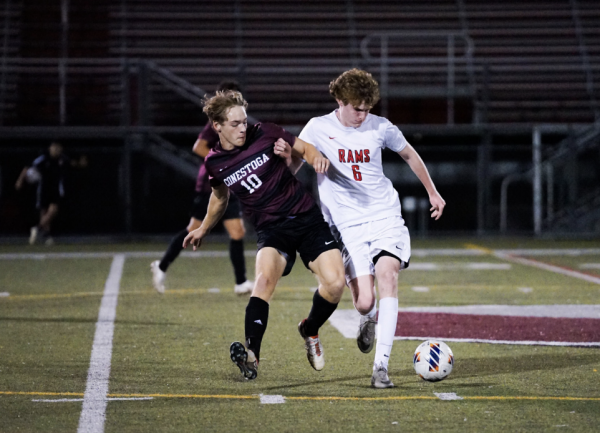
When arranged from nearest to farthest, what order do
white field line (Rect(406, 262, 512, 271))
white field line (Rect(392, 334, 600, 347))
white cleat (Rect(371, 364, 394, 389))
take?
1. white cleat (Rect(371, 364, 394, 389))
2. white field line (Rect(392, 334, 600, 347))
3. white field line (Rect(406, 262, 512, 271))

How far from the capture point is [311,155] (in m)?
6.18

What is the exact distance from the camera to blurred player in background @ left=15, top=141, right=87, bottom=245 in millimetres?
19391

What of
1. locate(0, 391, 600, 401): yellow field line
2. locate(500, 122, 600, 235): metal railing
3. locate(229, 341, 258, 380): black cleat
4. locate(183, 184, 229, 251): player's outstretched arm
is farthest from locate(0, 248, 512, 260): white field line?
locate(0, 391, 600, 401): yellow field line

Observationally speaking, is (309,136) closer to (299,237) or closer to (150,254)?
(299,237)

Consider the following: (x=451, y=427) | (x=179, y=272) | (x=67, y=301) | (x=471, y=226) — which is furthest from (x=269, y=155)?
(x=471, y=226)

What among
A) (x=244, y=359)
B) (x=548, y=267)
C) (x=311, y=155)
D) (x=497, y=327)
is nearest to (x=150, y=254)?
(x=548, y=267)

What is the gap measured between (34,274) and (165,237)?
706 cm

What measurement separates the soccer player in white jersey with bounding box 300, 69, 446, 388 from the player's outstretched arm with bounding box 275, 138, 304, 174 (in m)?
0.19

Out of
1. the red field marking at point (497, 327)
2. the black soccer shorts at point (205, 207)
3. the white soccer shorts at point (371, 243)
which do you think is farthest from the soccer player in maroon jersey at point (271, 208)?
the black soccer shorts at point (205, 207)

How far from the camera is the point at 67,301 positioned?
10594mm

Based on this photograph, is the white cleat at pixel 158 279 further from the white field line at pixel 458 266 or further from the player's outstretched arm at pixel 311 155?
the player's outstretched arm at pixel 311 155

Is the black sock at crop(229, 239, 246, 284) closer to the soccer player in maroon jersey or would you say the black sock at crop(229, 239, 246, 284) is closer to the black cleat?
the soccer player in maroon jersey

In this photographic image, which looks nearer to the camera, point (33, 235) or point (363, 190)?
point (363, 190)

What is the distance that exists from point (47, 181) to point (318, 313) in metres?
14.0
